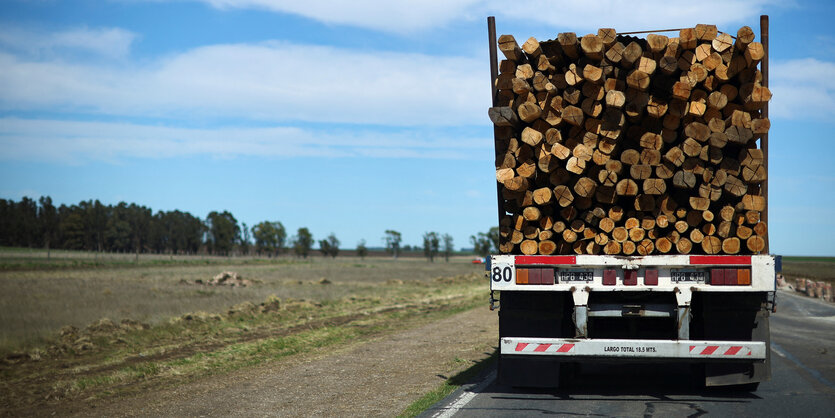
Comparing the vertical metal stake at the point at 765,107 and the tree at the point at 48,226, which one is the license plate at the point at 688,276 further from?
the tree at the point at 48,226

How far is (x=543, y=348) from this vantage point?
7.88m

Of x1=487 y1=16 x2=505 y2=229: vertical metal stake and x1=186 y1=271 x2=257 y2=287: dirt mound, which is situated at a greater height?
x1=487 y1=16 x2=505 y2=229: vertical metal stake

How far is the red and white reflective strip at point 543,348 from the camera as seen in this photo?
7.81 m

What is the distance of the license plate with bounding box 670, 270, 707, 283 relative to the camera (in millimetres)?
7656

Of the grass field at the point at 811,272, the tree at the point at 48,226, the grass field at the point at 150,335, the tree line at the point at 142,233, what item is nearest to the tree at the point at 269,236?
the tree line at the point at 142,233

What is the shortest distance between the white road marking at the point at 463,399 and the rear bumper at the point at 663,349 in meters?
1.16

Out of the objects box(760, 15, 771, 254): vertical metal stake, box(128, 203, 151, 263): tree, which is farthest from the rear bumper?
box(128, 203, 151, 263): tree

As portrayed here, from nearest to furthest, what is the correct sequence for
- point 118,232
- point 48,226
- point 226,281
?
point 226,281
point 48,226
point 118,232

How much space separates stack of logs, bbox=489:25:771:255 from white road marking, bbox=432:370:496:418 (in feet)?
5.62

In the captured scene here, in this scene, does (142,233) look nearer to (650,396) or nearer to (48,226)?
(48,226)

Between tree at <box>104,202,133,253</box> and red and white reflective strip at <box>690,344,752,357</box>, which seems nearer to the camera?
red and white reflective strip at <box>690,344,752,357</box>

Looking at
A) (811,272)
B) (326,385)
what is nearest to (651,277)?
(326,385)

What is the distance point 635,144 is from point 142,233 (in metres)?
172

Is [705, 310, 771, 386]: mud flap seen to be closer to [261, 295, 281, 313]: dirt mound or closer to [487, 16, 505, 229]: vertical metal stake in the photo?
[487, 16, 505, 229]: vertical metal stake
